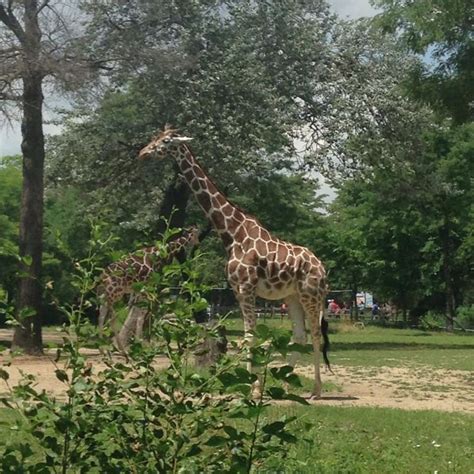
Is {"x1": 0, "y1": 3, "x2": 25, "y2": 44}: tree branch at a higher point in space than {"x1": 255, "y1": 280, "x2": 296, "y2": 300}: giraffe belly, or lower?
higher

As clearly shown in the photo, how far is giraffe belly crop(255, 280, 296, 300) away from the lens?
1198cm

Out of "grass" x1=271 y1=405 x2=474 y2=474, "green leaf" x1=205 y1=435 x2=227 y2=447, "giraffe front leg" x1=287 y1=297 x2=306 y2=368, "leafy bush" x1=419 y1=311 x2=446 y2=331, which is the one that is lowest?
"grass" x1=271 y1=405 x2=474 y2=474

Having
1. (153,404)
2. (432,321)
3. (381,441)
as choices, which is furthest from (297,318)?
(432,321)

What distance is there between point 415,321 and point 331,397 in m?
33.8

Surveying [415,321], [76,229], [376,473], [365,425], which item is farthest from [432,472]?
[415,321]

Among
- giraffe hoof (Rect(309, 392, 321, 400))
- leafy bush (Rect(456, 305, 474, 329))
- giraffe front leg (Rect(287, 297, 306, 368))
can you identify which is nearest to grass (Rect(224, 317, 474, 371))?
giraffe front leg (Rect(287, 297, 306, 368))

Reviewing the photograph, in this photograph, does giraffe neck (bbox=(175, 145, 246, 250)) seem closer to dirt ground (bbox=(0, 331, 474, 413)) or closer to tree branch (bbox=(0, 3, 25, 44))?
dirt ground (bbox=(0, 331, 474, 413))

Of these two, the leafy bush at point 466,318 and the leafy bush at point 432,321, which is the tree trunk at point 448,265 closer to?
the leafy bush at point 466,318

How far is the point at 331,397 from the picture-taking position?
11859 mm

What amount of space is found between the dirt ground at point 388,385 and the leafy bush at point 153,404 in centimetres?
544

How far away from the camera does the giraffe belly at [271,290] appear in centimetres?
1198

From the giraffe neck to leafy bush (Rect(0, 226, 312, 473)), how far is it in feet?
27.6

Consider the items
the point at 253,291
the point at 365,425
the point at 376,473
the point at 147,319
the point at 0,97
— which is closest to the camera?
the point at 147,319

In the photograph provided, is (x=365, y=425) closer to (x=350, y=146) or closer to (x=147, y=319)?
(x=147, y=319)
